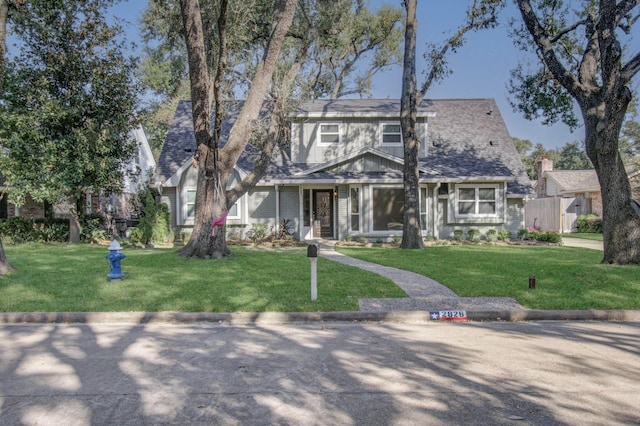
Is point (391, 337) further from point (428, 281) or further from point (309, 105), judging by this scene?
point (309, 105)

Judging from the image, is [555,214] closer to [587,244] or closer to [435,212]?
[587,244]

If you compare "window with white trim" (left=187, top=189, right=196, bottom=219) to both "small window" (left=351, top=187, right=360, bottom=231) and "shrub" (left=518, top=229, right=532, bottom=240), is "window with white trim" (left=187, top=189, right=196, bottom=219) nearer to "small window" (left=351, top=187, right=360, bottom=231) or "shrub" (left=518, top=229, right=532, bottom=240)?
"small window" (left=351, top=187, right=360, bottom=231)

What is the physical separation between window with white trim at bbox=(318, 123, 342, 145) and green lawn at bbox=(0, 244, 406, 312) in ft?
32.9

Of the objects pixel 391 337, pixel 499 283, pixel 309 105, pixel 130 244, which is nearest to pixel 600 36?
pixel 499 283

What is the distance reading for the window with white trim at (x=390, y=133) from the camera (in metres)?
21.9

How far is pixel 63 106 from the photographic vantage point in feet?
58.0

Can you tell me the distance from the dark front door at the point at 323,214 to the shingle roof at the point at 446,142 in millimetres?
1489

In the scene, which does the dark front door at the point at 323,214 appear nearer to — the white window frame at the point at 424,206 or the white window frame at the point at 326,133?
the white window frame at the point at 326,133

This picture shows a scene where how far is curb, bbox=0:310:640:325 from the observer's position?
734 centimetres

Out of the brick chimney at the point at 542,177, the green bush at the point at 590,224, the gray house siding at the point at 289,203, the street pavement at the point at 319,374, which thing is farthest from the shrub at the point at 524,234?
the brick chimney at the point at 542,177

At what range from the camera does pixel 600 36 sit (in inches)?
442

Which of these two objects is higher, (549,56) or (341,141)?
(549,56)

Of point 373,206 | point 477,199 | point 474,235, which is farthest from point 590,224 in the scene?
point 373,206

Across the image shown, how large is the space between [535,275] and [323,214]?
12239mm
